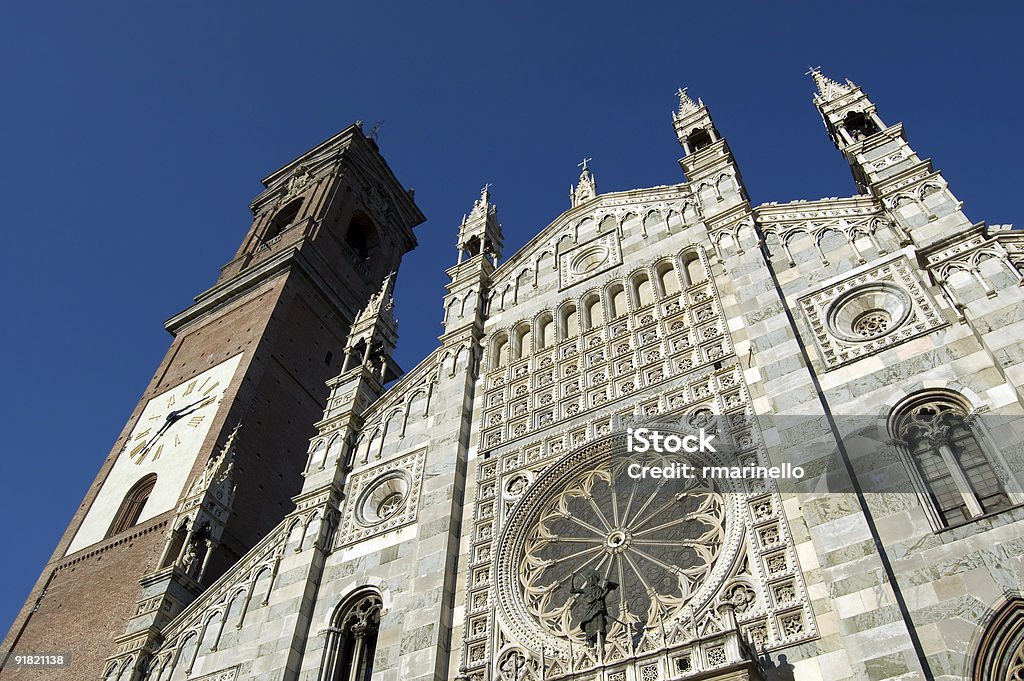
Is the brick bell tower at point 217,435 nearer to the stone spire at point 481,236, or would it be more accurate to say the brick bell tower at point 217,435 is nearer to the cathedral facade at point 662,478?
the cathedral facade at point 662,478

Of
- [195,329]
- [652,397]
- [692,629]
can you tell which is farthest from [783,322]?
[195,329]

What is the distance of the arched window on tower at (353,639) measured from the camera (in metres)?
15.0

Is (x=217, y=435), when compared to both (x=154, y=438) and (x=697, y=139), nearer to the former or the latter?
(x=154, y=438)

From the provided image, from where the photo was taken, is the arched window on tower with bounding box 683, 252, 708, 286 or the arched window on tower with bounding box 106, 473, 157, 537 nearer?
the arched window on tower with bounding box 683, 252, 708, 286

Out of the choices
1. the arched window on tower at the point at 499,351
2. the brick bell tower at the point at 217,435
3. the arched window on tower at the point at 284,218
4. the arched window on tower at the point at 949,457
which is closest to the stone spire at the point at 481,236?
the arched window on tower at the point at 499,351

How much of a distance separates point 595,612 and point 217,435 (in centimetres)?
1827

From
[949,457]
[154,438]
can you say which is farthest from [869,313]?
[154,438]

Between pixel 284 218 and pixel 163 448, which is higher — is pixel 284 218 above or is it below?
above

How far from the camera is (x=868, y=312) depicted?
14180mm

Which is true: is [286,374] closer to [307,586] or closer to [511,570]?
[307,586]

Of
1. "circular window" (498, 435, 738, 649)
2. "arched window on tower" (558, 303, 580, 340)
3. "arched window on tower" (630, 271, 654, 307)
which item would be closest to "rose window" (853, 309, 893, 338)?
"circular window" (498, 435, 738, 649)

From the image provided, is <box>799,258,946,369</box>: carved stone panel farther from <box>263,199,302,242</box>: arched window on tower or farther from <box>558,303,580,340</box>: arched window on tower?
<box>263,199,302,242</box>: arched window on tower

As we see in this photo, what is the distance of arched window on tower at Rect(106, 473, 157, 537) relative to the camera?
88.5ft

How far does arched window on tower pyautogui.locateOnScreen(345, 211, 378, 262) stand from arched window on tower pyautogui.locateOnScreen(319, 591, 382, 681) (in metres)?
29.4
